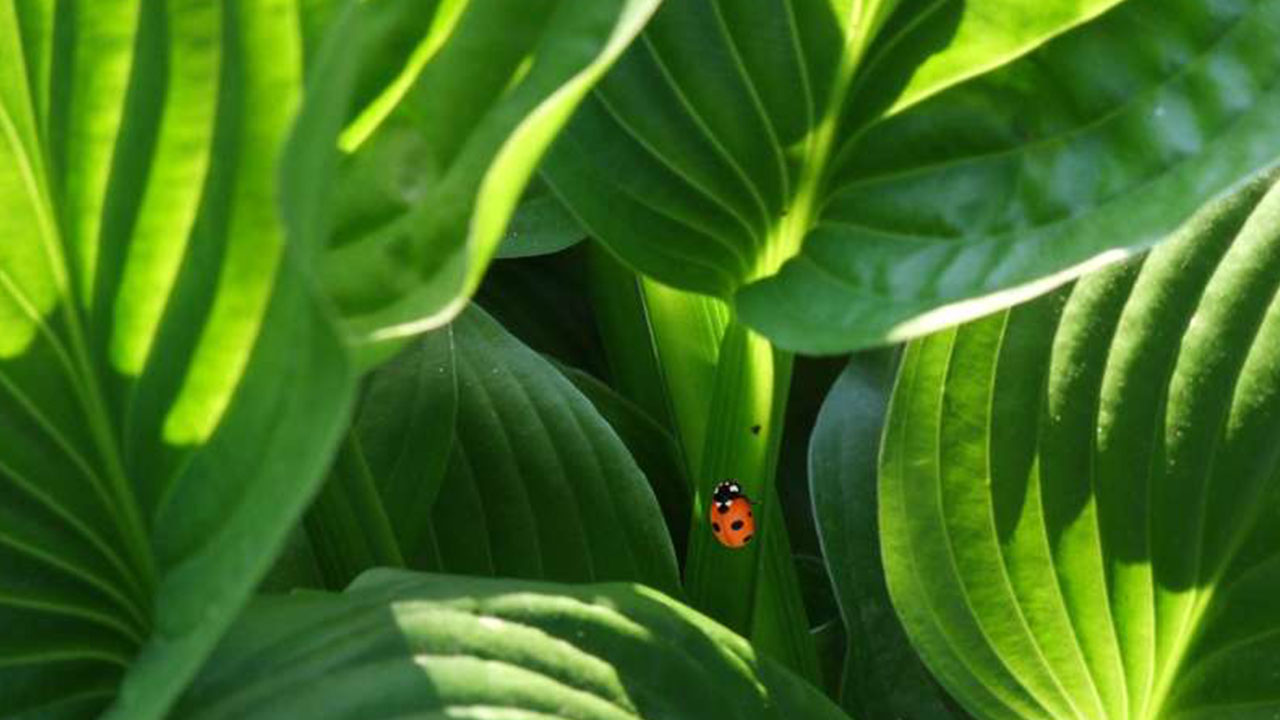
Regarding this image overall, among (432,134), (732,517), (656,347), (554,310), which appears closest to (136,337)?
(432,134)

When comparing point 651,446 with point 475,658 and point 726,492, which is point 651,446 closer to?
point 726,492

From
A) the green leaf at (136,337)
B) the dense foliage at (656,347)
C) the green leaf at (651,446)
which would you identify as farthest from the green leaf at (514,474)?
the green leaf at (136,337)

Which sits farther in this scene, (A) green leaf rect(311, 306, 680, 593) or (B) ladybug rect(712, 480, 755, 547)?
(A) green leaf rect(311, 306, 680, 593)

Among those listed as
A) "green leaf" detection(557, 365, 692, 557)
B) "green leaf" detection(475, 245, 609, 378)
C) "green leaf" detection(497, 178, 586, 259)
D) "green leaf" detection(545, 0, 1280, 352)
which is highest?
"green leaf" detection(545, 0, 1280, 352)

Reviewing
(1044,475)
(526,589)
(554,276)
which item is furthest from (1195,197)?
(554,276)

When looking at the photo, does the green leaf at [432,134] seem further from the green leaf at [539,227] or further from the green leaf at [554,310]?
the green leaf at [554,310]

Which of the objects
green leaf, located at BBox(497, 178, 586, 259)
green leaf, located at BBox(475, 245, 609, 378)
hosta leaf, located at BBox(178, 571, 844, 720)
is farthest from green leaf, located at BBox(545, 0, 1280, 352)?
green leaf, located at BBox(475, 245, 609, 378)

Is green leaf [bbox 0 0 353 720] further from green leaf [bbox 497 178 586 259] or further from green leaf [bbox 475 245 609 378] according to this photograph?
green leaf [bbox 475 245 609 378]
